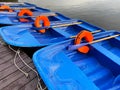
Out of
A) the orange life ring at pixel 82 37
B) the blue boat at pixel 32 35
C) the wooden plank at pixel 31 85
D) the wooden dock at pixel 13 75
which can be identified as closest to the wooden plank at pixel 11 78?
the wooden dock at pixel 13 75

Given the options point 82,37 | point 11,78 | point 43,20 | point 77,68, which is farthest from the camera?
point 43,20

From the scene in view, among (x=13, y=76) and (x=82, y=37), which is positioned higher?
(x=82, y=37)

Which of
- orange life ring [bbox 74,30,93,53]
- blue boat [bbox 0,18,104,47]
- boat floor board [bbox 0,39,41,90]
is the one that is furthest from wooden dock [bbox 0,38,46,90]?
orange life ring [bbox 74,30,93,53]

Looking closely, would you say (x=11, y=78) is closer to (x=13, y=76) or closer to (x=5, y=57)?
(x=13, y=76)

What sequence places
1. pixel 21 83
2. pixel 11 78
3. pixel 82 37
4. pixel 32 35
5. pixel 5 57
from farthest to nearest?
1. pixel 32 35
2. pixel 5 57
3. pixel 82 37
4. pixel 11 78
5. pixel 21 83

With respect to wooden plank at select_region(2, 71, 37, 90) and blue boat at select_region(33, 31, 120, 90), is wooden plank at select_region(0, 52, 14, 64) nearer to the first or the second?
wooden plank at select_region(2, 71, 37, 90)

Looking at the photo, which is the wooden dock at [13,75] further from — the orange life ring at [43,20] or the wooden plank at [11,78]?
the orange life ring at [43,20]

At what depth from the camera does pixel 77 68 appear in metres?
2.99

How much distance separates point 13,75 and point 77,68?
1.15 m

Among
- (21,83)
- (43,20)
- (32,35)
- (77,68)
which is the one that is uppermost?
(43,20)

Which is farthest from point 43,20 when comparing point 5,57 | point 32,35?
point 5,57

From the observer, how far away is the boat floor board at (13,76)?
10.00 feet

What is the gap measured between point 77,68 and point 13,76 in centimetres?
113

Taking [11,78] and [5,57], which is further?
[5,57]
